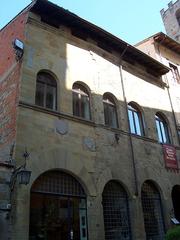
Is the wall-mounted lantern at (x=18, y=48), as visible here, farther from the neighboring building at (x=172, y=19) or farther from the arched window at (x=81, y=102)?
the neighboring building at (x=172, y=19)

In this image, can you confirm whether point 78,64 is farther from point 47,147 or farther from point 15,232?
point 15,232

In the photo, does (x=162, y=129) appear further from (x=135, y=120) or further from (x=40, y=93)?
(x=40, y=93)

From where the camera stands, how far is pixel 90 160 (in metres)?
9.47

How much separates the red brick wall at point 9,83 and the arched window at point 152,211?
537 cm

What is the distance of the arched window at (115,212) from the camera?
9273mm

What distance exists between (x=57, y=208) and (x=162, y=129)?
7.17 m

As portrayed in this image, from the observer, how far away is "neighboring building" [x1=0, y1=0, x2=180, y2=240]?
26.3ft

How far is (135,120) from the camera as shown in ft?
40.6

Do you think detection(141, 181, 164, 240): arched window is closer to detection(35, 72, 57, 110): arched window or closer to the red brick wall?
detection(35, 72, 57, 110): arched window

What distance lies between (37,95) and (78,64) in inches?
96.1

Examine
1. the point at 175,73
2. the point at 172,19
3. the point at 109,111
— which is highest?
the point at 172,19

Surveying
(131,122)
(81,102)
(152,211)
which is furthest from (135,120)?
(152,211)

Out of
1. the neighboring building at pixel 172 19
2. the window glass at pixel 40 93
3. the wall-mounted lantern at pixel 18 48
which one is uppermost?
the neighboring building at pixel 172 19

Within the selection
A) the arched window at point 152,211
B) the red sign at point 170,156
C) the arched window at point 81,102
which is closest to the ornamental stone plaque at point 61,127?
the arched window at point 81,102
